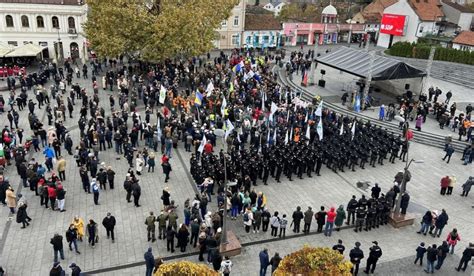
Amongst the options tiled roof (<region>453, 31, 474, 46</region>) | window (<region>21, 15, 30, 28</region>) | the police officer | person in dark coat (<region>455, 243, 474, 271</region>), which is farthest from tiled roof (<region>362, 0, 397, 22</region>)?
person in dark coat (<region>455, 243, 474, 271</region>)

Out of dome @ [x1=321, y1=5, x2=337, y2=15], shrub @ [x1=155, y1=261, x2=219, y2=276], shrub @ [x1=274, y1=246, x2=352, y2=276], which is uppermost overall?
dome @ [x1=321, y1=5, x2=337, y2=15]

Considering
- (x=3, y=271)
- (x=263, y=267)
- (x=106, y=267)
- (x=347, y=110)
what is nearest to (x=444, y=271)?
(x=263, y=267)

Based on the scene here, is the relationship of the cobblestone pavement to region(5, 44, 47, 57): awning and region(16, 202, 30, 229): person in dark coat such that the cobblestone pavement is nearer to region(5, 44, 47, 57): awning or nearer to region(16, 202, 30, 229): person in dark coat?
region(16, 202, 30, 229): person in dark coat

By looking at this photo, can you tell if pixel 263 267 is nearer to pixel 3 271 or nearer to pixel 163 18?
pixel 3 271

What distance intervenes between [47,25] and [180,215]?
34.3m

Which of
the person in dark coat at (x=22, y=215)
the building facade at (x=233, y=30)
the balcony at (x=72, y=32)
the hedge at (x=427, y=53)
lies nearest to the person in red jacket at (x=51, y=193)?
the person in dark coat at (x=22, y=215)

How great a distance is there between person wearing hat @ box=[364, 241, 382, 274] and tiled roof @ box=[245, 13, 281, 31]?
46.2m

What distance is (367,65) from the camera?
110 feet

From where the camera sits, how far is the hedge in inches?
1833

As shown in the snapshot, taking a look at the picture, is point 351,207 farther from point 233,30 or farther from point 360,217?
point 233,30

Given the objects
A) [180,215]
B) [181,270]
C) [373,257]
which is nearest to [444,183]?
[373,257]

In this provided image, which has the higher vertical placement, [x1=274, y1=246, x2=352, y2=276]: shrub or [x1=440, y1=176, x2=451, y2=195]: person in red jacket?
[x1=274, y1=246, x2=352, y2=276]: shrub

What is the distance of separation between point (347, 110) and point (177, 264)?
26276 millimetres

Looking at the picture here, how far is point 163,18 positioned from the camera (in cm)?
3209
